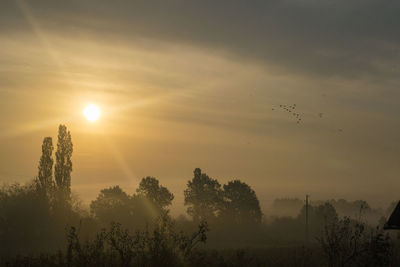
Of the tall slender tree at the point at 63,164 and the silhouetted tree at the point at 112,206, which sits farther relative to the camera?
the silhouetted tree at the point at 112,206

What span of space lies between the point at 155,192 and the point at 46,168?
4044 centimetres

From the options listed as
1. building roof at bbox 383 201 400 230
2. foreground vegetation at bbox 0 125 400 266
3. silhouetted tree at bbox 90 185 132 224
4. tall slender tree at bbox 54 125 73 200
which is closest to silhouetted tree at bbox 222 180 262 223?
foreground vegetation at bbox 0 125 400 266

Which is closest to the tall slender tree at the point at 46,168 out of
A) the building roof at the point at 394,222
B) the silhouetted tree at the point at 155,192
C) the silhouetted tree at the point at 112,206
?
the silhouetted tree at the point at 112,206

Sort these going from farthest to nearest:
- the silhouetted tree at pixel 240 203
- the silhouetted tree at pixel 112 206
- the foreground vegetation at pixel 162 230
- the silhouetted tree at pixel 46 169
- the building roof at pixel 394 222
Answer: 1. the silhouetted tree at pixel 240 203
2. the silhouetted tree at pixel 112 206
3. the silhouetted tree at pixel 46 169
4. the building roof at pixel 394 222
5. the foreground vegetation at pixel 162 230

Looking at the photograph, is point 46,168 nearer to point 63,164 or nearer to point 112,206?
point 63,164

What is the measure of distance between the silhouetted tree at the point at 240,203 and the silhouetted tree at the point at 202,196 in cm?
205

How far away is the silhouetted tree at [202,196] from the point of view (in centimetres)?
11744

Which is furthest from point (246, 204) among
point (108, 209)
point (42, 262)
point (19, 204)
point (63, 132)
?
point (42, 262)

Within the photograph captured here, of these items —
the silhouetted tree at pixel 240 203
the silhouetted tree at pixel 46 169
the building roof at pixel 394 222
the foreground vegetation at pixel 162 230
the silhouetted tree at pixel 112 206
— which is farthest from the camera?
the silhouetted tree at pixel 240 203

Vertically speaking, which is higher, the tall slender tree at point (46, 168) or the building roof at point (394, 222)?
the tall slender tree at point (46, 168)

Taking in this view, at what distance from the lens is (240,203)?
4621 inches

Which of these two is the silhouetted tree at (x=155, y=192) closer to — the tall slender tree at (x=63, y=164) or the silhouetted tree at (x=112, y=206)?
the silhouetted tree at (x=112, y=206)

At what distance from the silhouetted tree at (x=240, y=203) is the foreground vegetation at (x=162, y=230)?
0.73 ft

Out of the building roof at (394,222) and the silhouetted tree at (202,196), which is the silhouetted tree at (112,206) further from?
the building roof at (394,222)
